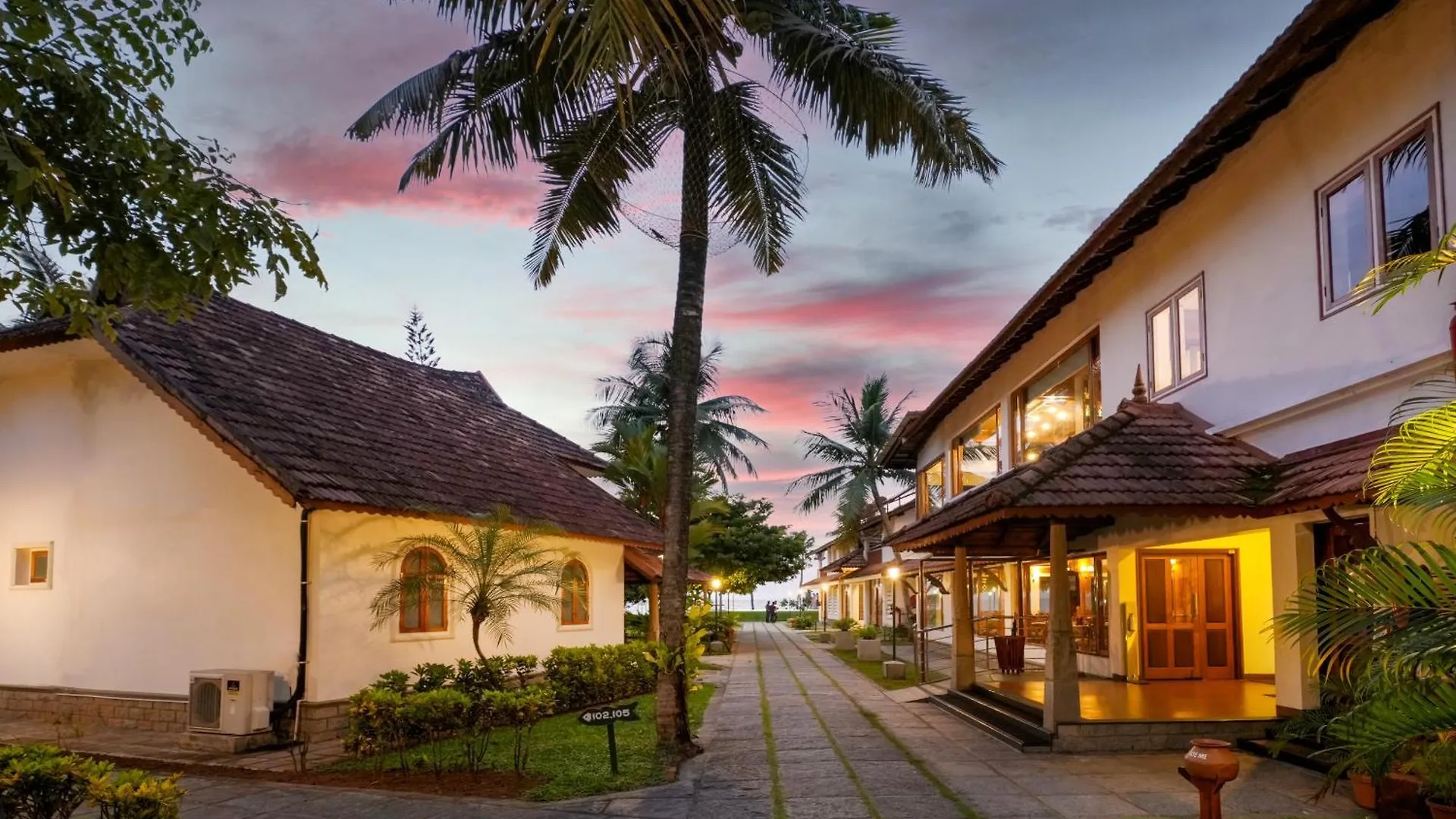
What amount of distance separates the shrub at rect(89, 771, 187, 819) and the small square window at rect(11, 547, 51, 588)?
11.2m

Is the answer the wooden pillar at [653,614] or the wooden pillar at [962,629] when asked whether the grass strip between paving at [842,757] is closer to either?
the wooden pillar at [962,629]

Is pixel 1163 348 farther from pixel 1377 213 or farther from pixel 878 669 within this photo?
pixel 878 669

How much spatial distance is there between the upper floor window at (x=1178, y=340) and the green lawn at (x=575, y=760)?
26.3 ft

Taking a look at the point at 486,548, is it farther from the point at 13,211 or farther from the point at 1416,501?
the point at 1416,501

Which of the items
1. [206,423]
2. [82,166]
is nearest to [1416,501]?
[82,166]

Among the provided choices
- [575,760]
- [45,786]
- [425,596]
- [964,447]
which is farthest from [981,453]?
[45,786]

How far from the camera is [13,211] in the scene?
17.6 ft

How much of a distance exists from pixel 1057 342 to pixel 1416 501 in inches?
494

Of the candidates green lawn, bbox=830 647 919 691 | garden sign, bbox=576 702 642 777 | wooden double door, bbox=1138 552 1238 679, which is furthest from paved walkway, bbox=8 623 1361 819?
green lawn, bbox=830 647 919 691

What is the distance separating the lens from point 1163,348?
1368 cm

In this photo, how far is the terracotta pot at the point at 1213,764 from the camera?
6.95 m

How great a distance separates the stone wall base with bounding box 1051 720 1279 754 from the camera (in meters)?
11.2

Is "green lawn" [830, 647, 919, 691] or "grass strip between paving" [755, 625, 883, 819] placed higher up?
"grass strip between paving" [755, 625, 883, 819]

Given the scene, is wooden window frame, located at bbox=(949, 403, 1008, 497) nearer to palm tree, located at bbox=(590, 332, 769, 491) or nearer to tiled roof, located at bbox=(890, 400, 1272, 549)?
tiled roof, located at bbox=(890, 400, 1272, 549)
